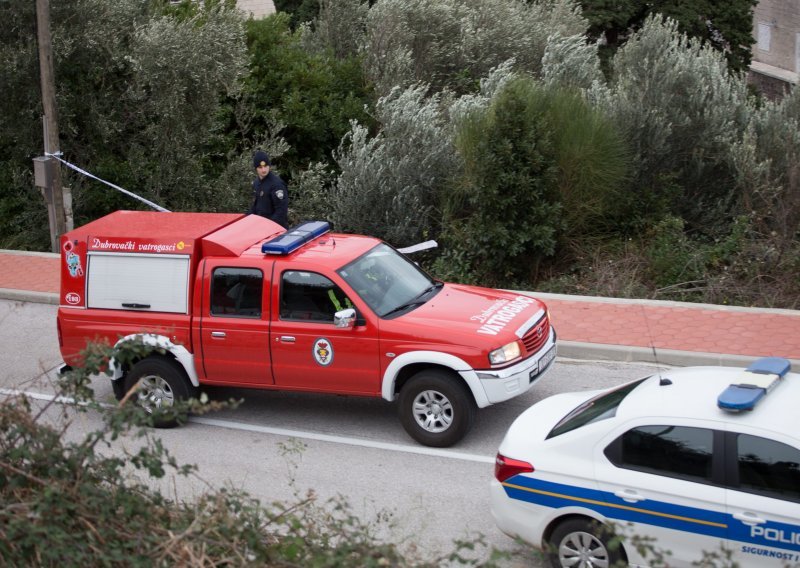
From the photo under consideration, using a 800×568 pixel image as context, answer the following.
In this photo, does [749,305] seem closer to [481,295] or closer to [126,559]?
[481,295]

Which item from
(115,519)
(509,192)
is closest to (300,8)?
(509,192)

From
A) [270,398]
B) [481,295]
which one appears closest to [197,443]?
[270,398]

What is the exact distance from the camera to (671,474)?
19.8 ft

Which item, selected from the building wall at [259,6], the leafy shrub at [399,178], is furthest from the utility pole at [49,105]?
the building wall at [259,6]

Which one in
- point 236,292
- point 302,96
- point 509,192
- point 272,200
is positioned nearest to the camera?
point 236,292

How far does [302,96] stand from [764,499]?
15269mm

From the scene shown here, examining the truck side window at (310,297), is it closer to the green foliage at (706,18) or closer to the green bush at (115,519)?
the green bush at (115,519)

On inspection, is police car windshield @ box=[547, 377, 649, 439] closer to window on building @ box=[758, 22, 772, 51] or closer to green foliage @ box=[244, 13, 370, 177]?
green foliage @ box=[244, 13, 370, 177]

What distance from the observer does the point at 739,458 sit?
5887mm

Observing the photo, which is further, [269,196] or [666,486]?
[269,196]

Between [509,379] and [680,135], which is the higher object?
[680,135]

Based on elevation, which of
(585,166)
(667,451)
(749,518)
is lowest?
(749,518)

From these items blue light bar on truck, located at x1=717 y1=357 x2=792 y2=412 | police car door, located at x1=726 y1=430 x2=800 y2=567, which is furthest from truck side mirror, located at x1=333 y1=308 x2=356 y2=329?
police car door, located at x1=726 y1=430 x2=800 y2=567

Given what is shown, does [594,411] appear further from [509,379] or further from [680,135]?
[680,135]
